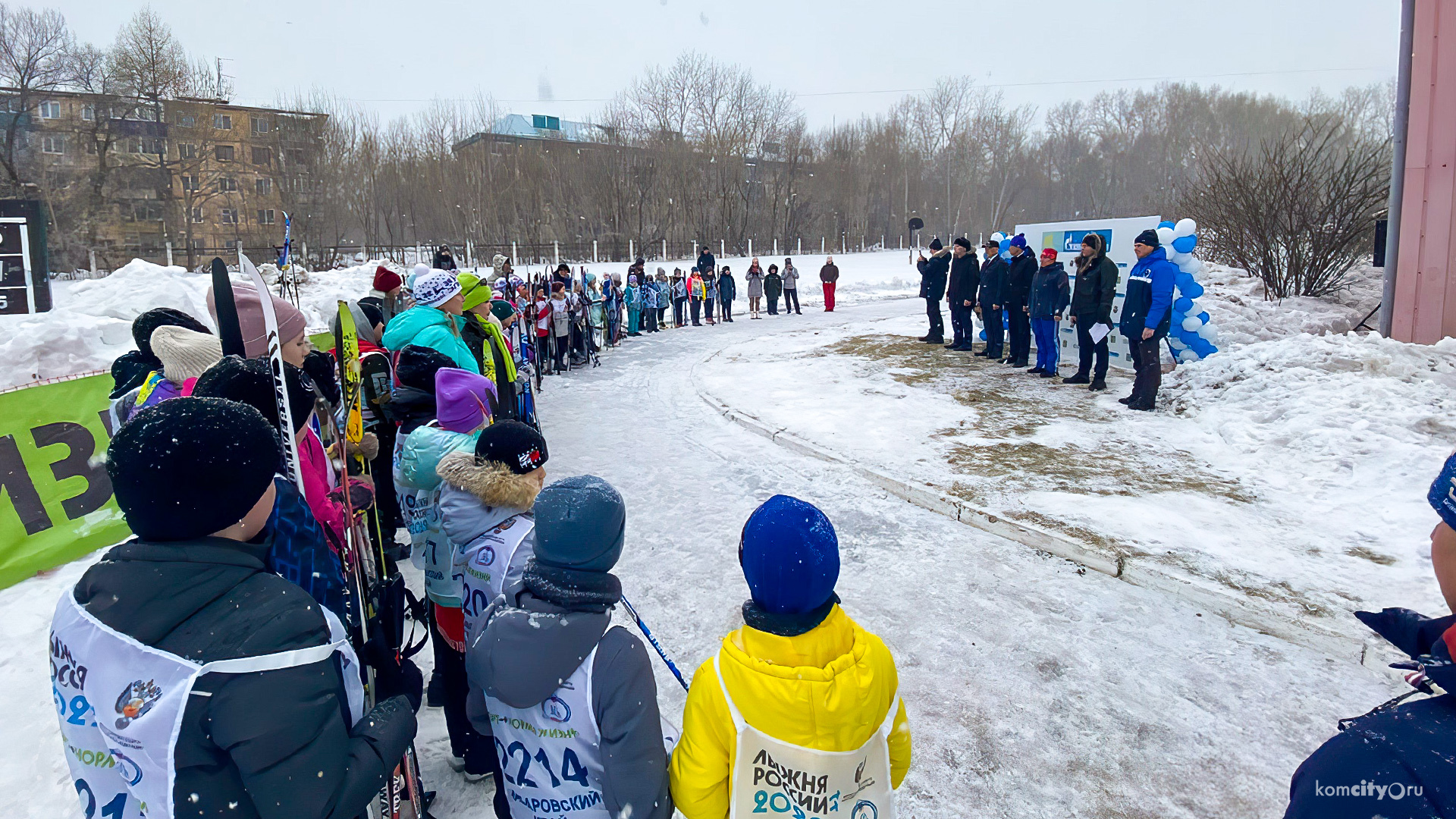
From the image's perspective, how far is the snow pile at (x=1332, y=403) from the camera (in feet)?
20.1

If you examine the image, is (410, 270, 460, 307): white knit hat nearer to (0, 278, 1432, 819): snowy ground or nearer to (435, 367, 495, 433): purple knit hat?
(435, 367, 495, 433): purple knit hat

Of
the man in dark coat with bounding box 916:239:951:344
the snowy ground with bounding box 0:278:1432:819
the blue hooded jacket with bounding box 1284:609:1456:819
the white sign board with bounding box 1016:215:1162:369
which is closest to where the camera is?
the blue hooded jacket with bounding box 1284:609:1456:819

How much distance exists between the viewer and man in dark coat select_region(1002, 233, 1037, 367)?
38.8ft

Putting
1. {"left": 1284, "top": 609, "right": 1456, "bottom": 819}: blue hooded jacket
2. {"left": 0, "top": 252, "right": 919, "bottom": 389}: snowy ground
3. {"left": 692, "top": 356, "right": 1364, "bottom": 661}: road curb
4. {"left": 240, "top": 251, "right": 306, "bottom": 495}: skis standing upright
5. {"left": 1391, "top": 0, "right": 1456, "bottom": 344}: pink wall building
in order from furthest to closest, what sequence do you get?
{"left": 1391, "top": 0, "right": 1456, "bottom": 344}: pink wall building < {"left": 0, "top": 252, "right": 919, "bottom": 389}: snowy ground < {"left": 692, "top": 356, "right": 1364, "bottom": 661}: road curb < {"left": 240, "top": 251, "right": 306, "bottom": 495}: skis standing upright < {"left": 1284, "top": 609, "right": 1456, "bottom": 819}: blue hooded jacket

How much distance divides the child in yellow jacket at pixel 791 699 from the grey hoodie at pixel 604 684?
0.10 m

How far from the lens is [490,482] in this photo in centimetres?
262

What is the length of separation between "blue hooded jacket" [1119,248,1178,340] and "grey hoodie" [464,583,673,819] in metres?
8.53

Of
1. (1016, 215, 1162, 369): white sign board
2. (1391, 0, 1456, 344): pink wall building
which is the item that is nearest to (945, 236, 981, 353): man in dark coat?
(1016, 215, 1162, 369): white sign board

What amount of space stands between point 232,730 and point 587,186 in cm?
5131

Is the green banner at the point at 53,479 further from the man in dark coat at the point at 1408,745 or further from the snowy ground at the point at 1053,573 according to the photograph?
the man in dark coat at the point at 1408,745

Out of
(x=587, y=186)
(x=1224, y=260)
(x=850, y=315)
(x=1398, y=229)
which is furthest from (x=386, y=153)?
(x=1398, y=229)

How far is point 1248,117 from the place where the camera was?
63562mm

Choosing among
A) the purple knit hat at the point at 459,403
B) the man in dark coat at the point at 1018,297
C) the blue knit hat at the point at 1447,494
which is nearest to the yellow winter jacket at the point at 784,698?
the blue knit hat at the point at 1447,494

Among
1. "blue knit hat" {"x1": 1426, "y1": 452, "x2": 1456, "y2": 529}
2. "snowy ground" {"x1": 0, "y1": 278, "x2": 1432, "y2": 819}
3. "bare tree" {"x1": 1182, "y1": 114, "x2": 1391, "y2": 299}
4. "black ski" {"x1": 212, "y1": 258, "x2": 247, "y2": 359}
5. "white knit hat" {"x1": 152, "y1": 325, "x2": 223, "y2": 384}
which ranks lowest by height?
"snowy ground" {"x1": 0, "y1": 278, "x2": 1432, "y2": 819}
